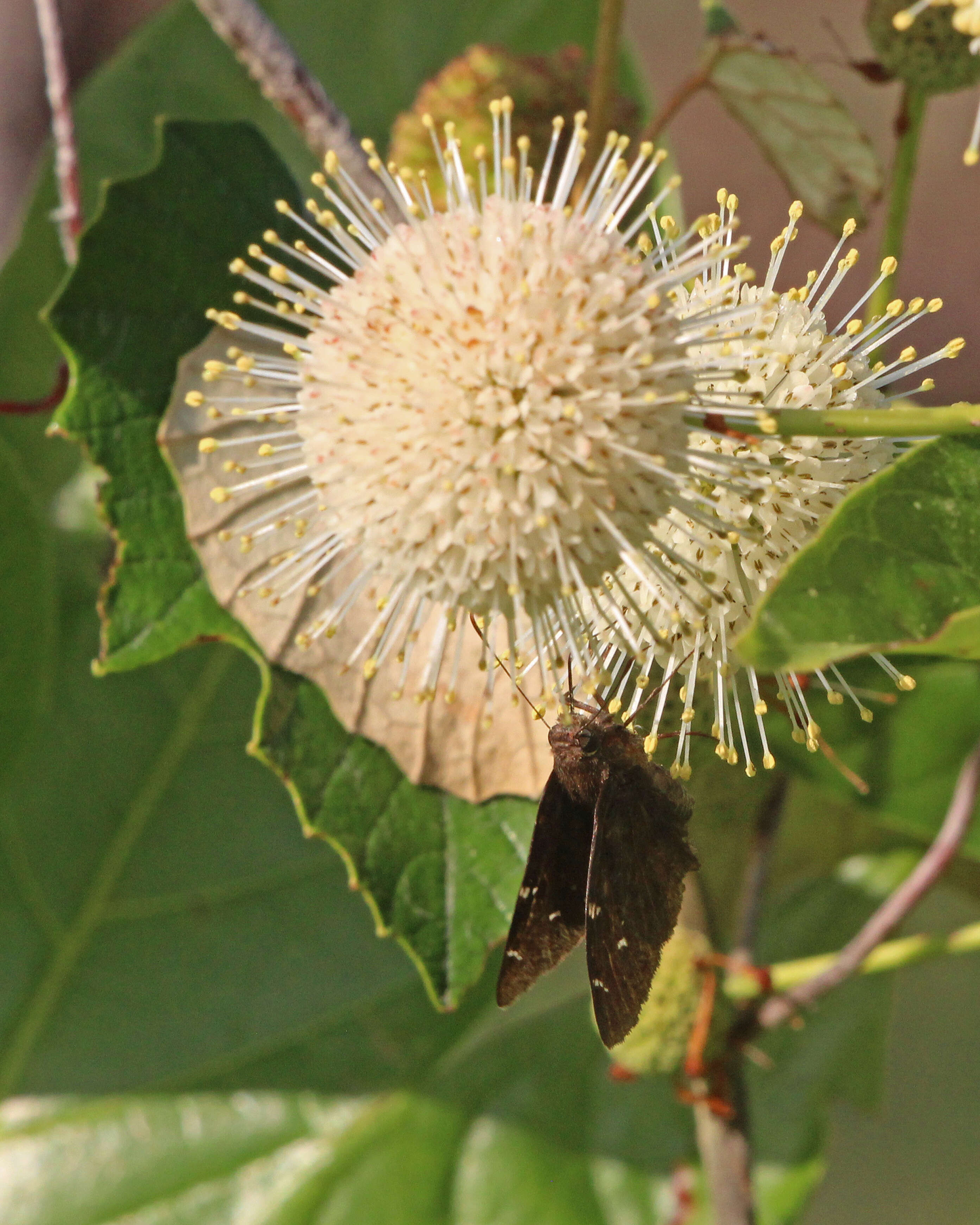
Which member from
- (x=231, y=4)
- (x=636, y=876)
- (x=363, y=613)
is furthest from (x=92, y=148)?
(x=636, y=876)

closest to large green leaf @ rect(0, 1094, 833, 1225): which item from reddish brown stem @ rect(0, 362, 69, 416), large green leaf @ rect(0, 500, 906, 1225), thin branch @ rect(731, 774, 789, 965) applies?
large green leaf @ rect(0, 500, 906, 1225)

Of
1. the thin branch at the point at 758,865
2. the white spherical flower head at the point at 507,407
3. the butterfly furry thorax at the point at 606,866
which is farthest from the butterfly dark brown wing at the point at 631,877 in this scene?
the thin branch at the point at 758,865

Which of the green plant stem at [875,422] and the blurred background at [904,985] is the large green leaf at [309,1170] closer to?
the blurred background at [904,985]

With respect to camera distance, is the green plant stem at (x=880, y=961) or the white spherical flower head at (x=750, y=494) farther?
the green plant stem at (x=880, y=961)

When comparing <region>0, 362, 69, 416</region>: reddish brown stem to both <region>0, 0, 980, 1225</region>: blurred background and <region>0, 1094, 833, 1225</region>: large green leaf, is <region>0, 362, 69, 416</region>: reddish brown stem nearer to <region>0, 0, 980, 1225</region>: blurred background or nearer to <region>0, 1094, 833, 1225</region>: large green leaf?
<region>0, 0, 980, 1225</region>: blurred background

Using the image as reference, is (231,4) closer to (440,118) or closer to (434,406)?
(440,118)

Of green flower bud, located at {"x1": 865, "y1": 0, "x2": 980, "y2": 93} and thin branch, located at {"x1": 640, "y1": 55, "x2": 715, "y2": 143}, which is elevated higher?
green flower bud, located at {"x1": 865, "y1": 0, "x2": 980, "y2": 93}

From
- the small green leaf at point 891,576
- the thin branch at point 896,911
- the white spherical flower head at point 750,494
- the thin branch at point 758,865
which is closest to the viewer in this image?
the small green leaf at point 891,576
